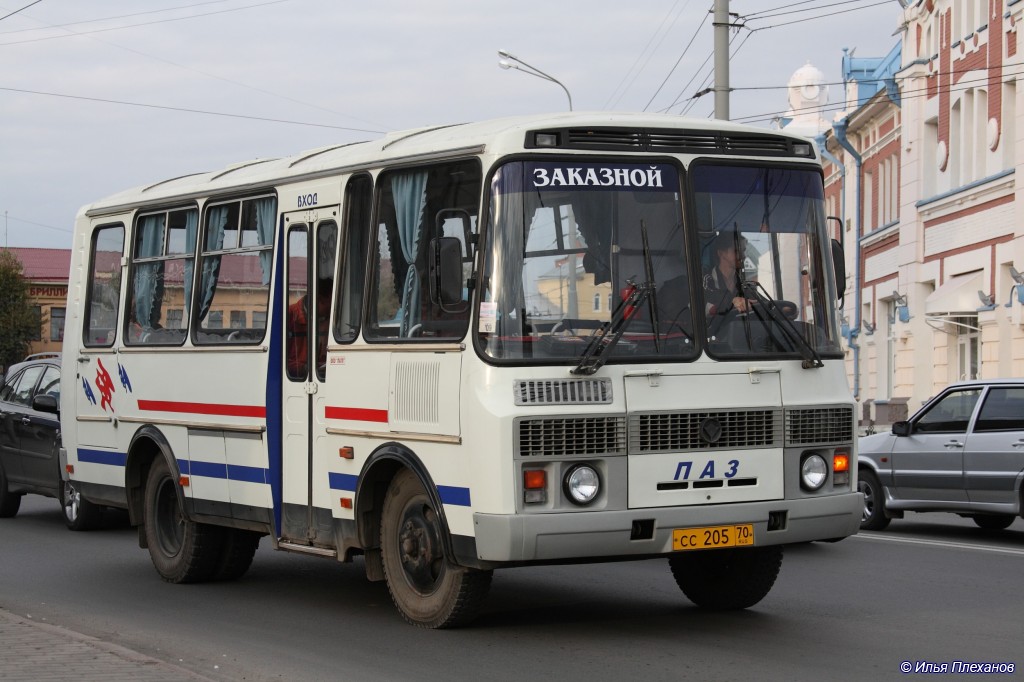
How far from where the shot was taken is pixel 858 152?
152 ft

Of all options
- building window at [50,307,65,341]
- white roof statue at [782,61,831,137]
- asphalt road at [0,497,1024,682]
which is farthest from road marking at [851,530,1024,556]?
building window at [50,307,65,341]

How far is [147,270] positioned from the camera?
1286 cm

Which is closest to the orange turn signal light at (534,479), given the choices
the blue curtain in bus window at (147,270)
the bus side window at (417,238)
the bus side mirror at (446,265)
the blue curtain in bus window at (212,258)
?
the bus side window at (417,238)

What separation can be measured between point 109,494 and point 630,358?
6.04 metres

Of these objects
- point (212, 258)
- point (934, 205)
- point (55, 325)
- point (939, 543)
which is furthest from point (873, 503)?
point (55, 325)

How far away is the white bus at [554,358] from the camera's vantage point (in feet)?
28.3

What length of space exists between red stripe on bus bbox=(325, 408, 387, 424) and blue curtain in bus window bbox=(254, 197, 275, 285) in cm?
139

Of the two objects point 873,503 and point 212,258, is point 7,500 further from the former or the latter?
point 873,503

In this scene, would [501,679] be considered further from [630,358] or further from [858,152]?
[858,152]

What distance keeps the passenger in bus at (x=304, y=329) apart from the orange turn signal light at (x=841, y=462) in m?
3.35

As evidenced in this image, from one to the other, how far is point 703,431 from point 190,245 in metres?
5.08

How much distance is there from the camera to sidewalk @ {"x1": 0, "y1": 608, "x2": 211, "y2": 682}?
25.1 ft

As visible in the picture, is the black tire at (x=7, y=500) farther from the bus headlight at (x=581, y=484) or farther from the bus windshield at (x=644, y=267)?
the bus headlight at (x=581, y=484)

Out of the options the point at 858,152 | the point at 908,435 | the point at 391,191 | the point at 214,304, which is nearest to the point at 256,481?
the point at 214,304
